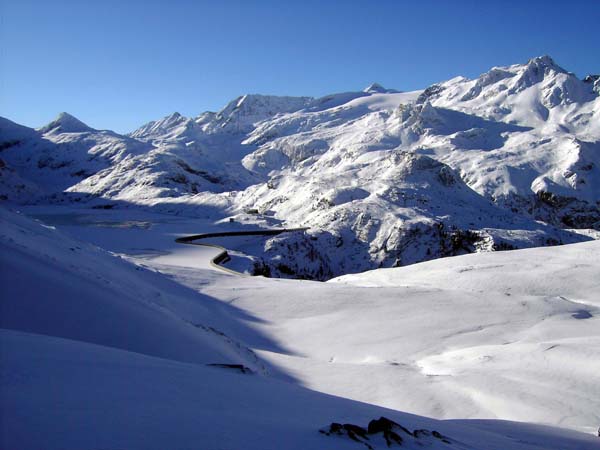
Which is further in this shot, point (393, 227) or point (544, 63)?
point (544, 63)

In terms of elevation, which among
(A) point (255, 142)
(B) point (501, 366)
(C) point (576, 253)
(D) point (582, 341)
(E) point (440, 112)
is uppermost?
(E) point (440, 112)

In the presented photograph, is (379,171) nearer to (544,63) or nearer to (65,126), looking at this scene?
(544,63)

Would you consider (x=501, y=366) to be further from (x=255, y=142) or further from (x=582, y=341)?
(x=255, y=142)

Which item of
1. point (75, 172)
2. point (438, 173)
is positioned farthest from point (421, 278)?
point (75, 172)

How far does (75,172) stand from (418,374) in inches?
3268

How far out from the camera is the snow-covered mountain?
95.0 feet

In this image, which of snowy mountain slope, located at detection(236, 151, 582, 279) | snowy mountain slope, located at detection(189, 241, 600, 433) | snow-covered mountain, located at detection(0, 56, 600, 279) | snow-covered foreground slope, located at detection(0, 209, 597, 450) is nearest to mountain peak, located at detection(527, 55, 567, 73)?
snow-covered mountain, located at detection(0, 56, 600, 279)

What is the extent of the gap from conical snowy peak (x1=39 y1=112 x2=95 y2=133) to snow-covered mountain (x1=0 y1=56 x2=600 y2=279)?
1.72ft

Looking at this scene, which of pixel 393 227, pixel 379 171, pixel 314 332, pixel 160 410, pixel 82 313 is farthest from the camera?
pixel 379 171

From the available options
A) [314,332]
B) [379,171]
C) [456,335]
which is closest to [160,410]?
[314,332]

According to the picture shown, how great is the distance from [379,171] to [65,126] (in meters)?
94.8

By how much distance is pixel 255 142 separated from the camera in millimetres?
122562

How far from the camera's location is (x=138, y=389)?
3.02 metres

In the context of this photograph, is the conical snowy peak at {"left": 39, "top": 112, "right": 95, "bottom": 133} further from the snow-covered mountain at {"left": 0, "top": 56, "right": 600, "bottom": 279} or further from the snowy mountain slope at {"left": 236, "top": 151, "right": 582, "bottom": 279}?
the snowy mountain slope at {"left": 236, "top": 151, "right": 582, "bottom": 279}
